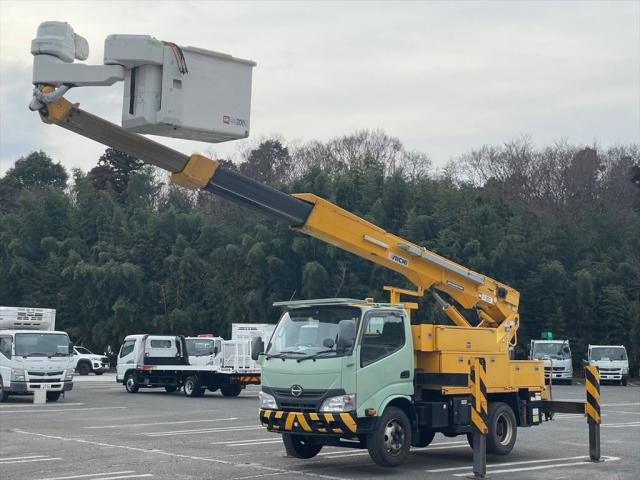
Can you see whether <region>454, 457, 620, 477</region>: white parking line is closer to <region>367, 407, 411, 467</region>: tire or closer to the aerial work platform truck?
the aerial work platform truck

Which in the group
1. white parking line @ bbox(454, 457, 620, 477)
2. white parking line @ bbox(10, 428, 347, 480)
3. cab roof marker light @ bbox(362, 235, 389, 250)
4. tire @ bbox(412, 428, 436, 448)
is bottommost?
white parking line @ bbox(10, 428, 347, 480)

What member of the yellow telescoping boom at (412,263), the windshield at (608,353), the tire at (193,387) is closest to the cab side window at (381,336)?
the yellow telescoping boom at (412,263)

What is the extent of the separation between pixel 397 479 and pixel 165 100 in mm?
6934

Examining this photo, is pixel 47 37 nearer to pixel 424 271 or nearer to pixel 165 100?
pixel 165 100

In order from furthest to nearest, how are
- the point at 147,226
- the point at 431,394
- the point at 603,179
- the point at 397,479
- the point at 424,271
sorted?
1. the point at 603,179
2. the point at 147,226
3. the point at 424,271
4. the point at 431,394
5. the point at 397,479

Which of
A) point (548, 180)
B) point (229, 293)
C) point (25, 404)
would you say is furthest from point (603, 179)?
point (25, 404)

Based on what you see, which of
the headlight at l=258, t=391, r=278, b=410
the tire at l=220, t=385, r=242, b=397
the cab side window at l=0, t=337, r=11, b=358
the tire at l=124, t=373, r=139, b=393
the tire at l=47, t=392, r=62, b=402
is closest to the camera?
the headlight at l=258, t=391, r=278, b=410

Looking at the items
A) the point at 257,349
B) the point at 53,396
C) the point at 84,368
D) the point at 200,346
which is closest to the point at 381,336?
the point at 257,349

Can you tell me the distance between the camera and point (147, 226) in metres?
59.8

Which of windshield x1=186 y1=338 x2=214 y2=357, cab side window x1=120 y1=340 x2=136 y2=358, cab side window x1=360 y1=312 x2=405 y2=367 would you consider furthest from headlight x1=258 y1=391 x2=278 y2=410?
cab side window x1=120 y1=340 x2=136 y2=358

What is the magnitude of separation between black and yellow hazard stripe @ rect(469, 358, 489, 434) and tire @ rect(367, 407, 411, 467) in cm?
99

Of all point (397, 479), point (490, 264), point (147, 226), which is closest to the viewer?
point (397, 479)

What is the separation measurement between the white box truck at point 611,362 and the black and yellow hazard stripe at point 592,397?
30.3m

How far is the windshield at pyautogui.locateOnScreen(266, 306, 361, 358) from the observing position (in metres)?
13.1
